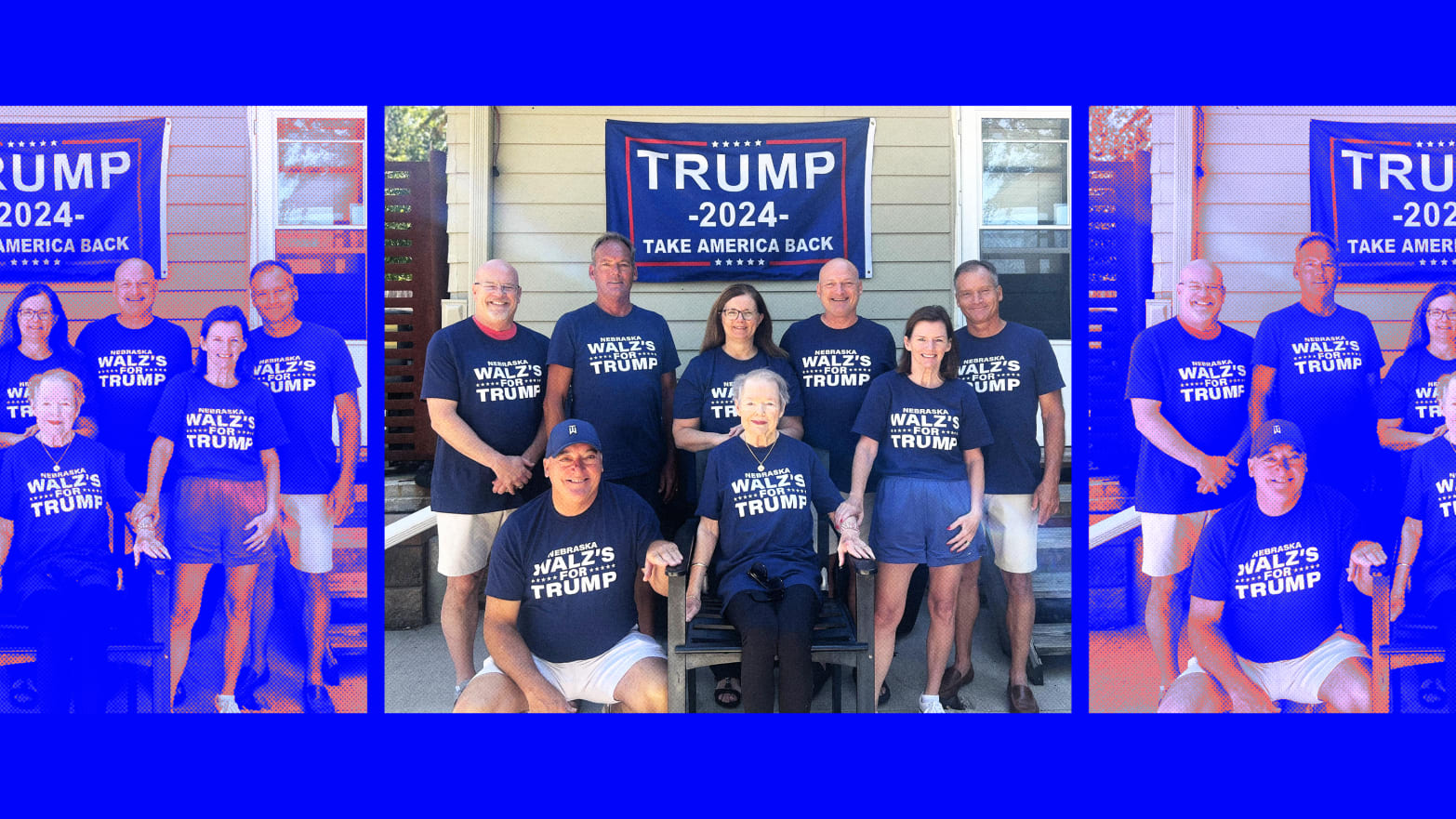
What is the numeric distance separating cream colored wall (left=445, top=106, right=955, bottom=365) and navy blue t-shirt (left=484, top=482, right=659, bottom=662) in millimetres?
1345

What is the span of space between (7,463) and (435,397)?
5.02 ft

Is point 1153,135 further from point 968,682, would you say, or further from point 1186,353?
point 968,682

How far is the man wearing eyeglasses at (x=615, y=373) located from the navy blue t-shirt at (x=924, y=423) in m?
0.78

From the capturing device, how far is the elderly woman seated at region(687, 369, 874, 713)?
3.25 meters

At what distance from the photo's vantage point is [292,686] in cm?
350

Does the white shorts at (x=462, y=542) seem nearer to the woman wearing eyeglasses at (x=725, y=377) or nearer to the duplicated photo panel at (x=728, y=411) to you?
the duplicated photo panel at (x=728, y=411)

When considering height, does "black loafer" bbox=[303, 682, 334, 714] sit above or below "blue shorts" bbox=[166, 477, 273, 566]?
below

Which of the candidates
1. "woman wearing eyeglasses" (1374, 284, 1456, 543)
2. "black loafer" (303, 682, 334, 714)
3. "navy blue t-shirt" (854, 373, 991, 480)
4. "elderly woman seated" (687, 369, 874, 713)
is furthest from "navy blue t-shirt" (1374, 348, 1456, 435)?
"black loafer" (303, 682, 334, 714)

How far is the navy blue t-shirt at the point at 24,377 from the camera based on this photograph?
351 cm

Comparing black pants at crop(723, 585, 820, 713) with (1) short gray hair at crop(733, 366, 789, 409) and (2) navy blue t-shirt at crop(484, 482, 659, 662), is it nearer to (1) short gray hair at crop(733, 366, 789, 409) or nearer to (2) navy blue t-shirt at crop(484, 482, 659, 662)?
(2) navy blue t-shirt at crop(484, 482, 659, 662)

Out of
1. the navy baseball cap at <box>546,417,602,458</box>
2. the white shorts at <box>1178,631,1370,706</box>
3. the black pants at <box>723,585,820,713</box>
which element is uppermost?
the navy baseball cap at <box>546,417,602,458</box>

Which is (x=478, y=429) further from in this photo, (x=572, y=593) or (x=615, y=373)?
(x=572, y=593)

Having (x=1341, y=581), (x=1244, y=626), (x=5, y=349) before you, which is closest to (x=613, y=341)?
(x=5, y=349)

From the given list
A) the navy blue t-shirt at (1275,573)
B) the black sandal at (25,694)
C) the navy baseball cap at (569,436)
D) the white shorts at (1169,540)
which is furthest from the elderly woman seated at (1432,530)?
the black sandal at (25,694)
